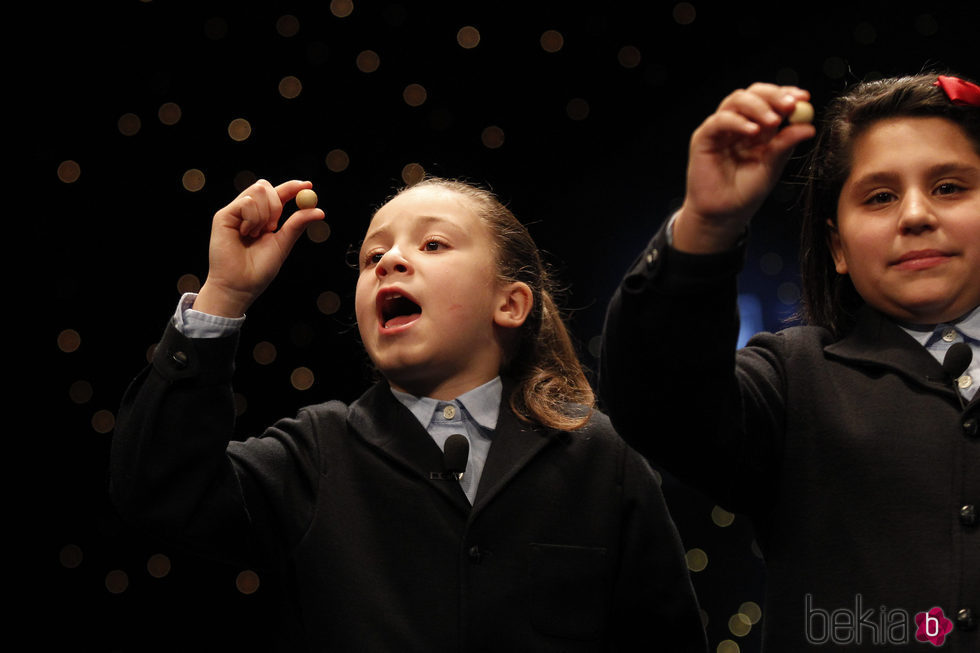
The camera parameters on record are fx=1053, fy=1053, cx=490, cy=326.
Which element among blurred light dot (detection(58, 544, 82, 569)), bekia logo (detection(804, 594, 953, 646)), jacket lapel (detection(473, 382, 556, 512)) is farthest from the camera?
blurred light dot (detection(58, 544, 82, 569))

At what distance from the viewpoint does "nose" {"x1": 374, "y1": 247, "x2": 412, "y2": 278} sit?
1175mm

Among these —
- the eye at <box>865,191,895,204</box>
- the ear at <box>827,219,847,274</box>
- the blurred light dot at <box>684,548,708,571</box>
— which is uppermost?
the eye at <box>865,191,895,204</box>

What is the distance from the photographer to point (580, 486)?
44.7 inches

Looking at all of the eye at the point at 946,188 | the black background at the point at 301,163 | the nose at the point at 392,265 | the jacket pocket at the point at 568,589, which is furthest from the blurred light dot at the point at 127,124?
the eye at the point at 946,188

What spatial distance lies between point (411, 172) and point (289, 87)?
0.75 feet

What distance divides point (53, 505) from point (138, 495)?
2.03ft

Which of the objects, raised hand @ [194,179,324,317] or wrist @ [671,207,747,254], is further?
raised hand @ [194,179,324,317]

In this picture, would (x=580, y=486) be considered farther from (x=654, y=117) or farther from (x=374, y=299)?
(x=654, y=117)

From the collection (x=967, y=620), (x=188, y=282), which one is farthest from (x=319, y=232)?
(x=967, y=620)

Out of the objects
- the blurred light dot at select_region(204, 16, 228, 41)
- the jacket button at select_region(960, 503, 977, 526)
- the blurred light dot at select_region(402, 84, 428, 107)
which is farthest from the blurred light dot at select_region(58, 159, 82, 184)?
the jacket button at select_region(960, 503, 977, 526)

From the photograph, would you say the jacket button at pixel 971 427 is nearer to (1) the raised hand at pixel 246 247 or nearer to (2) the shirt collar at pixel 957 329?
(2) the shirt collar at pixel 957 329

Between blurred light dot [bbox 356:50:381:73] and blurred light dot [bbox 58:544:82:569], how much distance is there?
0.84 metres

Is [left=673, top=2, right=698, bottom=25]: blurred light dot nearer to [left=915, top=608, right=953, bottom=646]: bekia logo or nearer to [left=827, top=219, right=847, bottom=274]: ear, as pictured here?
[left=827, top=219, right=847, bottom=274]: ear

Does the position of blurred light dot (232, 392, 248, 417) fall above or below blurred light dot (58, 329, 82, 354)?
below
